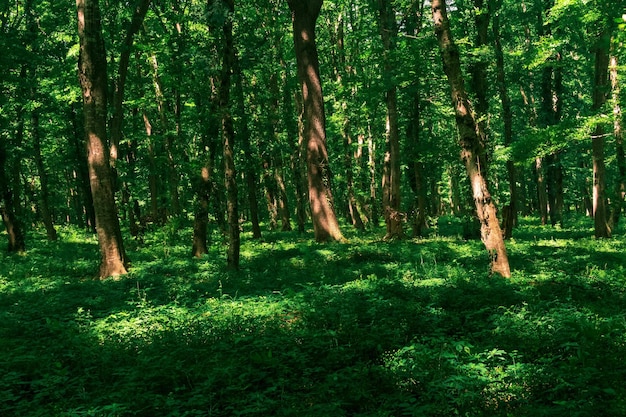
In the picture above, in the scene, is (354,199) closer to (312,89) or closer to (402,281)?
(312,89)

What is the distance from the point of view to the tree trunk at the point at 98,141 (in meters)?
12.9

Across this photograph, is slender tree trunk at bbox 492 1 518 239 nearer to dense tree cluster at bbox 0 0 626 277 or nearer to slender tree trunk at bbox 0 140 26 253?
dense tree cluster at bbox 0 0 626 277

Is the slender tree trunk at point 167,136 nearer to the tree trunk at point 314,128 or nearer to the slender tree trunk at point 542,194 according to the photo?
the tree trunk at point 314,128

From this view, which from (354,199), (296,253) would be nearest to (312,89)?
(296,253)

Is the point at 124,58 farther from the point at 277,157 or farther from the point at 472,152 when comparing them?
the point at 472,152


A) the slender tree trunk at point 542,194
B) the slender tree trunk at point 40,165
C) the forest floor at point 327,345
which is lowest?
the forest floor at point 327,345

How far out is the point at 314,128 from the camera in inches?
706

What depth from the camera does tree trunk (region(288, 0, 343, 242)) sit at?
17.8m

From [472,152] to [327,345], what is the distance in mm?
5801

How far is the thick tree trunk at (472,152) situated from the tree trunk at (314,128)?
26.8 feet

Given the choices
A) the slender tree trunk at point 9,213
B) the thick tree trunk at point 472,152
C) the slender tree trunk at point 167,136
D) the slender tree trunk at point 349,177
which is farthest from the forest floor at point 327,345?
the slender tree trunk at point 349,177

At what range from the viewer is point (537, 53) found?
64.4 ft

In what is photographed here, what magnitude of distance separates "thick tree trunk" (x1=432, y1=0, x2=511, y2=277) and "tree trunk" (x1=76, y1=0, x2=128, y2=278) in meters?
9.39

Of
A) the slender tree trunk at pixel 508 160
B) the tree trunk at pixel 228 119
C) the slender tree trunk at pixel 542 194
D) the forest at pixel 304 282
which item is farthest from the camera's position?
the slender tree trunk at pixel 542 194
